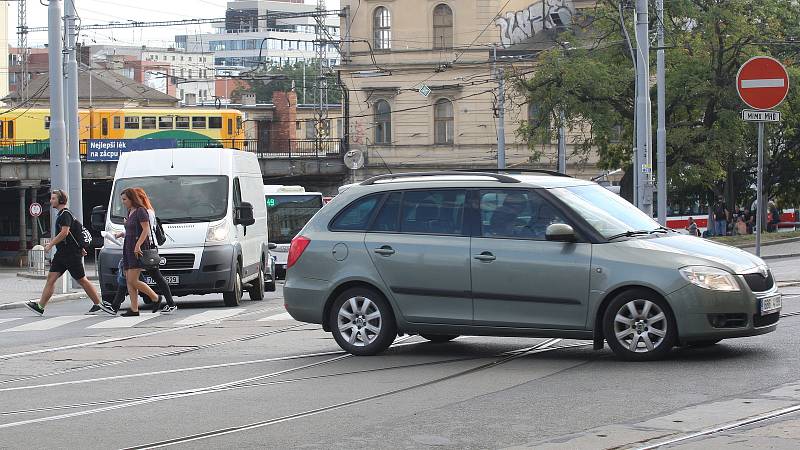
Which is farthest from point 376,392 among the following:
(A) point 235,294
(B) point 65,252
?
(A) point 235,294

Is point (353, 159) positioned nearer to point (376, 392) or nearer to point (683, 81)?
point (683, 81)

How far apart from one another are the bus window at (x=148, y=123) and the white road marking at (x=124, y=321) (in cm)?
5897

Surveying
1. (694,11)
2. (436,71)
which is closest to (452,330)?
(694,11)

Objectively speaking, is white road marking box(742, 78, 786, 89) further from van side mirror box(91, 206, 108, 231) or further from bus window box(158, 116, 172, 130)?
bus window box(158, 116, 172, 130)

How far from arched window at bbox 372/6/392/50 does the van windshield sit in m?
55.0

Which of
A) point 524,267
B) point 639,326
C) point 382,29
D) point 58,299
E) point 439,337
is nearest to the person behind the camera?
point 639,326

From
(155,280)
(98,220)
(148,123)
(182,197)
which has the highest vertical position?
(148,123)

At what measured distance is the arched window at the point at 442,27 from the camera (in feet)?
249

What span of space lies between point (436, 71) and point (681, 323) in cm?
6453

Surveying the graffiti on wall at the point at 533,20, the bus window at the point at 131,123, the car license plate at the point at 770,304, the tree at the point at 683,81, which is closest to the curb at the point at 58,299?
the car license plate at the point at 770,304

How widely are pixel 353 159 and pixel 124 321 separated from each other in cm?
5584

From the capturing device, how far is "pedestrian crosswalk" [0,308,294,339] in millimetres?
18266

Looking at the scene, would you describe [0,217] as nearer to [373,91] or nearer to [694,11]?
[373,91]

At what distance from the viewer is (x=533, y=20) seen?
254ft
